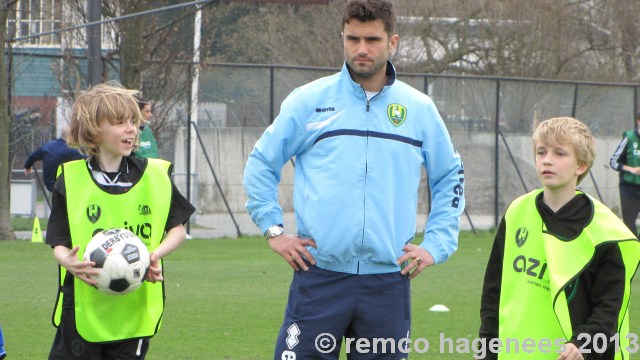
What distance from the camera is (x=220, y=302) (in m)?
10.8

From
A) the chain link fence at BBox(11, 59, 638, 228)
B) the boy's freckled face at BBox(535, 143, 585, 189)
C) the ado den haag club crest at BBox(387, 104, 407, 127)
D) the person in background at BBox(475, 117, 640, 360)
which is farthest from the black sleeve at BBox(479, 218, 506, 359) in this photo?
the chain link fence at BBox(11, 59, 638, 228)

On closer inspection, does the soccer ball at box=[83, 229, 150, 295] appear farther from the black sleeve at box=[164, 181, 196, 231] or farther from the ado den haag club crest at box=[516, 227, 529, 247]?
the ado den haag club crest at box=[516, 227, 529, 247]

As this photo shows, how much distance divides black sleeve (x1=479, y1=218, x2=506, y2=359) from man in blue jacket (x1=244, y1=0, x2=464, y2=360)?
28 cm

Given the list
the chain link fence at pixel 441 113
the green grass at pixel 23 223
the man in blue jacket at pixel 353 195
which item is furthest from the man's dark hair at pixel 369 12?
the green grass at pixel 23 223

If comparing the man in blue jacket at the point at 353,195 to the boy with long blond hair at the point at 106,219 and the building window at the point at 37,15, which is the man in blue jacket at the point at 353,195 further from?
the building window at the point at 37,15

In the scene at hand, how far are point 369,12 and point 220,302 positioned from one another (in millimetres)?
6573

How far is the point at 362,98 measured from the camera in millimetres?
4645

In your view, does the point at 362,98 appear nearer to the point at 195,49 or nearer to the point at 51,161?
the point at 51,161

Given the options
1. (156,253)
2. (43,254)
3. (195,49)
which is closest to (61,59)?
(195,49)

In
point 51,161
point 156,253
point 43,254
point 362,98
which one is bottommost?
point 43,254

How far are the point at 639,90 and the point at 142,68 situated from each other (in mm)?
10806

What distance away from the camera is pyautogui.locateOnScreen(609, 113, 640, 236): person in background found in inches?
577

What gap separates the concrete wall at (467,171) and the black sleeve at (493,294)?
15213 millimetres

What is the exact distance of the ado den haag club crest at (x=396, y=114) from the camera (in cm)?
464
